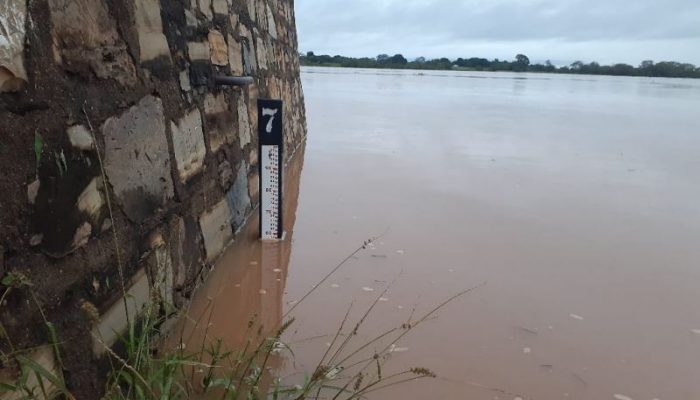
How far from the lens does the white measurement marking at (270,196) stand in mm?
3514

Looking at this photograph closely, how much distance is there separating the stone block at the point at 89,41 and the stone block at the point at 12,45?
150 millimetres

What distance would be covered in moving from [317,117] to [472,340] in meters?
9.24

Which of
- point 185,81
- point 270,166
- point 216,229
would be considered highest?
point 185,81

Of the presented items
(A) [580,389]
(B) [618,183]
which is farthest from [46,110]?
(B) [618,183]

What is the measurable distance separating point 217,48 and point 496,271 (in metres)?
2.07

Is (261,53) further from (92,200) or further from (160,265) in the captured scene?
(92,200)

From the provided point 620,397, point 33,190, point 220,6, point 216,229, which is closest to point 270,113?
point 220,6

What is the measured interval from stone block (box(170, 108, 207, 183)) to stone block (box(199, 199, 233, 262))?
0.94 ft

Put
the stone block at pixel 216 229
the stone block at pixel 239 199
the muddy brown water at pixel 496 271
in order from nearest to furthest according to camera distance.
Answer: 1. the muddy brown water at pixel 496 271
2. the stone block at pixel 216 229
3. the stone block at pixel 239 199

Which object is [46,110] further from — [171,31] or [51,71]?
[171,31]

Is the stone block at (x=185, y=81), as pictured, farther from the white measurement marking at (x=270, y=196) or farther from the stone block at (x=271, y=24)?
the stone block at (x=271, y=24)

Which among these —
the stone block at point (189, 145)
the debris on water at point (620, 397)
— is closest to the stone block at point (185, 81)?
the stone block at point (189, 145)

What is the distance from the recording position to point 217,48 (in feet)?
10.4

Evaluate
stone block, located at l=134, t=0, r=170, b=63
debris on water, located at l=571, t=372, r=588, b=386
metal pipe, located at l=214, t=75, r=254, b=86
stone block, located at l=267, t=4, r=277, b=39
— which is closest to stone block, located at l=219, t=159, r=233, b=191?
metal pipe, located at l=214, t=75, r=254, b=86
